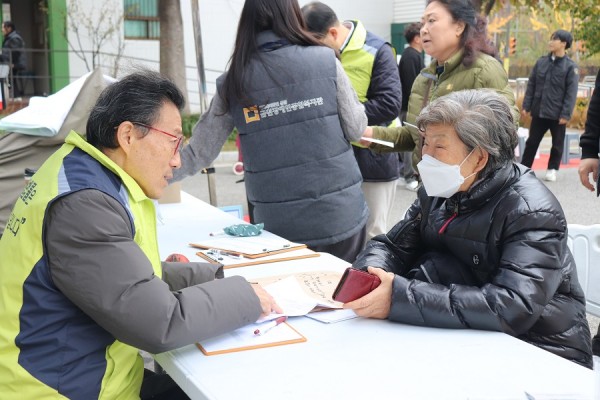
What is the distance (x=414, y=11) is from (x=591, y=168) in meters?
15.6

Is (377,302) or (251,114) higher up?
(251,114)

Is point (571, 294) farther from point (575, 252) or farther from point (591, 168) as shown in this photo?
point (591, 168)

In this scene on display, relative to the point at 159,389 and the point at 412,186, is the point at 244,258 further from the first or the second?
the point at 412,186

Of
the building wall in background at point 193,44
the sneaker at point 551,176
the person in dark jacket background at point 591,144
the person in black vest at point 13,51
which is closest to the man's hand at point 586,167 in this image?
the person in dark jacket background at point 591,144

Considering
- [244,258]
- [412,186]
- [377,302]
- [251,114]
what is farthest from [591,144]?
[412,186]

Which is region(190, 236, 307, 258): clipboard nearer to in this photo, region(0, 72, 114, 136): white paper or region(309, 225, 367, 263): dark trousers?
region(309, 225, 367, 263): dark trousers

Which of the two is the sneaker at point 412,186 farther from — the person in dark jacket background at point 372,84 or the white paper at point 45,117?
the white paper at point 45,117

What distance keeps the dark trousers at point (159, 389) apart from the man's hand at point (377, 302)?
0.59 m

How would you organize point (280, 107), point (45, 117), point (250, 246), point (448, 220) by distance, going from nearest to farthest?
point (448, 220) → point (250, 246) → point (280, 107) → point (45, 117)

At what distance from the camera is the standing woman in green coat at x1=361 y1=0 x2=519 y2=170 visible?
3.44m

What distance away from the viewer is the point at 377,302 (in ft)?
6.67

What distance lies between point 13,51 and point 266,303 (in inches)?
609

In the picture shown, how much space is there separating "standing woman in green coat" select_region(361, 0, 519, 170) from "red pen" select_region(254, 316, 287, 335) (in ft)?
5.00

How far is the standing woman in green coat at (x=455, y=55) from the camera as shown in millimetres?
3439
